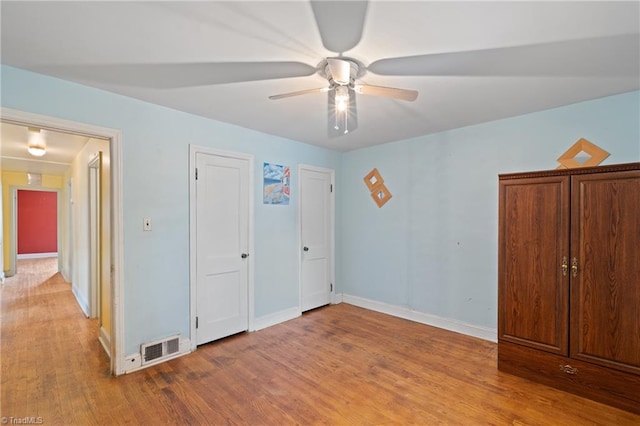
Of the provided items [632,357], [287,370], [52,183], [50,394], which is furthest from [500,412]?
[52,183]

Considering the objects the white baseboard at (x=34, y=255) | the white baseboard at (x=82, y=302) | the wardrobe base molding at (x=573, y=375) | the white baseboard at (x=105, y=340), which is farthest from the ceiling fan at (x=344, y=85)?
the white baseboard at (x=34, y=255)

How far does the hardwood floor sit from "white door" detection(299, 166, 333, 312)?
828mm

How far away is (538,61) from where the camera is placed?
196 centimetres

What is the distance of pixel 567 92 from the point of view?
247cm

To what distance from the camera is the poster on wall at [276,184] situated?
145 inches

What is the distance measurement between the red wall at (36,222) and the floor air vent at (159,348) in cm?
985

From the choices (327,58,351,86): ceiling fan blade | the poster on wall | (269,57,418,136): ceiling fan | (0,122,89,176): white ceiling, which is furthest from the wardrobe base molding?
(0,122,89,176): white ceiling

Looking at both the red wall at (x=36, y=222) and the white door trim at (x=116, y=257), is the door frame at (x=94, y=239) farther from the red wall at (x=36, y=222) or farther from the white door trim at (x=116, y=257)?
the red wall at (x=36, y=222)

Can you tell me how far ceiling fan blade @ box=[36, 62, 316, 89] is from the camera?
2027 millimetres

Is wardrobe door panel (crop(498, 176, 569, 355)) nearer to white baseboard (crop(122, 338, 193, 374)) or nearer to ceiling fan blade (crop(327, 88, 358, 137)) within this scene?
ceiling fan blade (crop(327, 88, 358, 137))

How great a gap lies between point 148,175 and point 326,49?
1.99m

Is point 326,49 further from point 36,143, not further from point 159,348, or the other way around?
point 36,143

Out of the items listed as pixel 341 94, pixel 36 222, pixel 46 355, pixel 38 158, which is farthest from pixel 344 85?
pixel 36 222

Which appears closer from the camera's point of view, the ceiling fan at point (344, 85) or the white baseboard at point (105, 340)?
the ceiling fan at point (344, 85)
